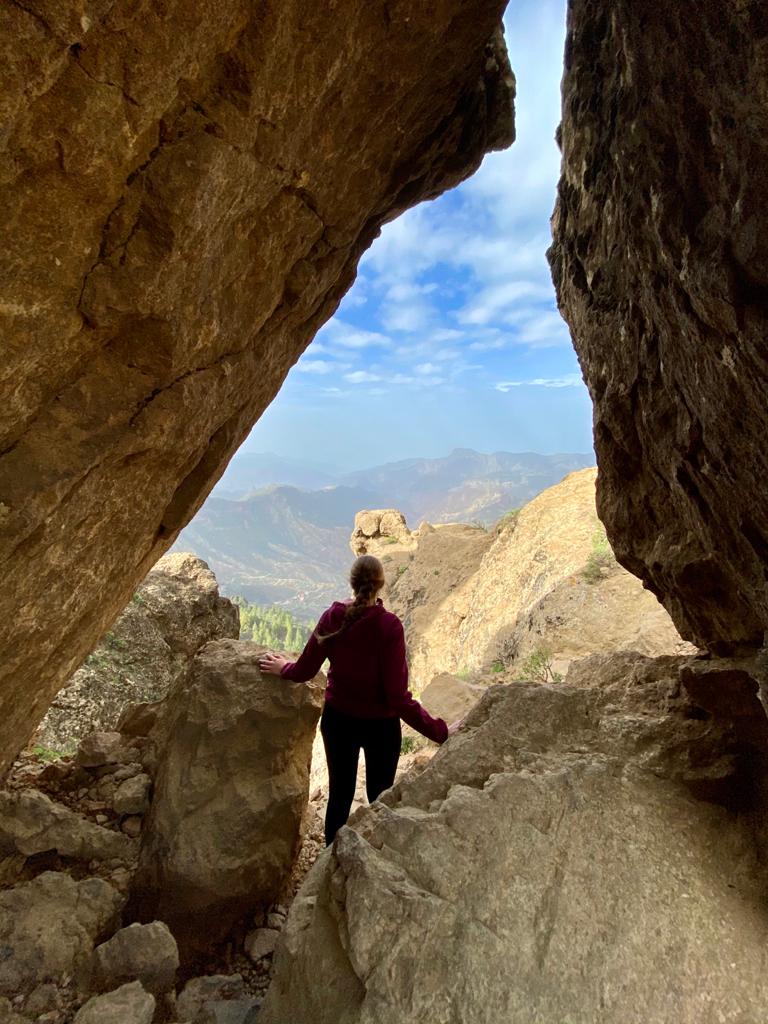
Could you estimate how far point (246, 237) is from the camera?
446 cm

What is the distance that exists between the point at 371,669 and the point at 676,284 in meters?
3.73

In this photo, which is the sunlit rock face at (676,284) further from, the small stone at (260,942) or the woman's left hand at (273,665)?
the small stone at (260,942)

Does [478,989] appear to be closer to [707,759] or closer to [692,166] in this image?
[707,759]

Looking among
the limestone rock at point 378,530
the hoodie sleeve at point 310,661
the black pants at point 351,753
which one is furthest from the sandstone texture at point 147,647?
the limestone rock at point 378,530

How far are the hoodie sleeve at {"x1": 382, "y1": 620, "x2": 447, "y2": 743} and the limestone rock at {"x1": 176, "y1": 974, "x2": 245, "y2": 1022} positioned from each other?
207 cm

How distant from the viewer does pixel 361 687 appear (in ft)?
15.8

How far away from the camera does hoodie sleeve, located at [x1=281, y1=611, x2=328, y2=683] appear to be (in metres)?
4.88

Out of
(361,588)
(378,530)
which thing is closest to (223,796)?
(361,588)

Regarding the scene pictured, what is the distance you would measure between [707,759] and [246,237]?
5218mm

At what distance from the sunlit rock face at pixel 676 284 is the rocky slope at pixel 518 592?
857 centimetres

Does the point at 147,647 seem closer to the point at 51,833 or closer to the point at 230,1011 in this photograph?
the point at 51,833

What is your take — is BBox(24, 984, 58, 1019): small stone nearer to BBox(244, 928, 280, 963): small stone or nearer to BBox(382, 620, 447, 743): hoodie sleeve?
BBox(244, 928, 280, 963): small stone

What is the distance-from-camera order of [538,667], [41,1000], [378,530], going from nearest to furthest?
[41,1000]
[538,667]
[378,530]

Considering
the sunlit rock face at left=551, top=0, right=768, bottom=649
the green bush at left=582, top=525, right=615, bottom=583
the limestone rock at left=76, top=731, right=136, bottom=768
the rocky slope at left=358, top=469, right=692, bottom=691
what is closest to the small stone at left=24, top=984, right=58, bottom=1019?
the limestone rock at left=76, top=731, right=136, bottom=768
